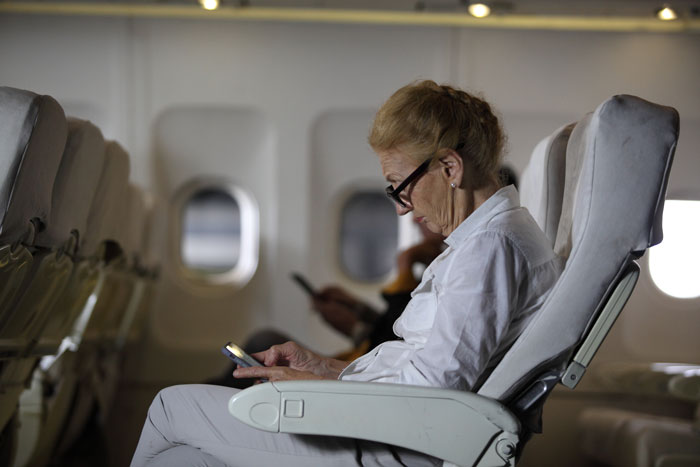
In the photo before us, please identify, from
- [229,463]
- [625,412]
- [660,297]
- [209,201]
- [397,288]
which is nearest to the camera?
[229,463]

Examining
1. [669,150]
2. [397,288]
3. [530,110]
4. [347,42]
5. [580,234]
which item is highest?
[347,42]

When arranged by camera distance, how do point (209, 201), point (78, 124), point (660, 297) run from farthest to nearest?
point (209, 201), point (660, 297), point (78, 124)

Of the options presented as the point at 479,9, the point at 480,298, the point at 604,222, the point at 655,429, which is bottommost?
the point at 655,429

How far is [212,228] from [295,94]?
1273 millimetres

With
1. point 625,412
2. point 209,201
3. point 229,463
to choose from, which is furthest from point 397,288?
point 209,201

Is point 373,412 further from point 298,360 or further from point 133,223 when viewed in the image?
point 133,223

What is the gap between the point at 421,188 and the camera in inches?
70.3

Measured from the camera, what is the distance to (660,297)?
18.6ft

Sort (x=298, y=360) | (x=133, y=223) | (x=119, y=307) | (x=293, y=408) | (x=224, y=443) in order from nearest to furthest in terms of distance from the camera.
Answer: (x=293, y=408)
(x=224, y=443)
(x=298, y=360)
(x=133, y=223)
(x=119, y=307)

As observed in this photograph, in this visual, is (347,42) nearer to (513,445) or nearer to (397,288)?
(397,288)

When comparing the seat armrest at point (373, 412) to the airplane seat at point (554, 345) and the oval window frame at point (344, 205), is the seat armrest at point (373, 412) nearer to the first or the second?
the airplane seat at point (554, 345)

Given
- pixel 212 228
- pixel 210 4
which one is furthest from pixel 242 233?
pixel 210 4

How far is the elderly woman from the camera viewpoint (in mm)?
1514

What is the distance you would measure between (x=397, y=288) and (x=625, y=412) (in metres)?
1.46
